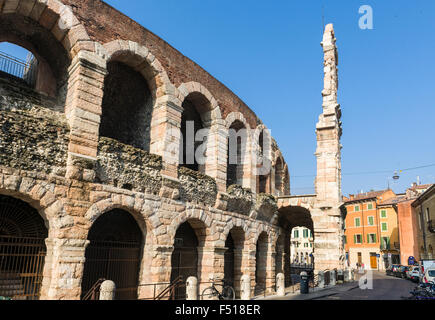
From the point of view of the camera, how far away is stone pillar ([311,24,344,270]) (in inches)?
712

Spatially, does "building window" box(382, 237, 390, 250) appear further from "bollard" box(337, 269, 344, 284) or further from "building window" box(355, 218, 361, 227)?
"bollard" box(337, 269, 344, 284)

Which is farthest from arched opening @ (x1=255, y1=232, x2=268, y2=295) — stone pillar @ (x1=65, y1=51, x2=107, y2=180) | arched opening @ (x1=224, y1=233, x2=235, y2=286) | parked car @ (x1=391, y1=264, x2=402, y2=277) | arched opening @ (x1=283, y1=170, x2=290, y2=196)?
parked car @ (x1=391, y1=264, x2=402, y2=277)

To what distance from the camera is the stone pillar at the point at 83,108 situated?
9031 millimetres

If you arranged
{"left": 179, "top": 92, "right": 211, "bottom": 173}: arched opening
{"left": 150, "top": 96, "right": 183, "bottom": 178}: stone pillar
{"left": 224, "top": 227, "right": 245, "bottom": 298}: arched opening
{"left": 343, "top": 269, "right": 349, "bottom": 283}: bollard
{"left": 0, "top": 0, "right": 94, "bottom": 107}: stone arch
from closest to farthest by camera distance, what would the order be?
{"left": 0, "top": 0, "right": 94, "bottom": 107}: stone arch < {"left": 150, "top": 96, "right": 183, "bottom": 178}: stone pillar < {"left": 179, "top": 92, "right": 211, "bottom": 173}: arched opening < {"left": 224, "top": 227, "right": 245, "bottom": 298}: arched opening < {"left": 343, "top": 269, "right": 349, "bottom": 283}: bollard

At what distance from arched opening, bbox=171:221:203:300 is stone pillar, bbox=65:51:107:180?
16.8 ft

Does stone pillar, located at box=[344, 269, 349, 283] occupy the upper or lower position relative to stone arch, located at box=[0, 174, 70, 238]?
lower

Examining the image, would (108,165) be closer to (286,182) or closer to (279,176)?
(279,176)

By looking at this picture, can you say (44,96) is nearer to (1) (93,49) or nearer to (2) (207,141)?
(1) (93,49)

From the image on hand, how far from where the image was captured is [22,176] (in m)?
8.02

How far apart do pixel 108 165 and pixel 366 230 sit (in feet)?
129

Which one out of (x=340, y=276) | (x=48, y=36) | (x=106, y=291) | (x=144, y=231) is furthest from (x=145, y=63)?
(x=340, y=276)

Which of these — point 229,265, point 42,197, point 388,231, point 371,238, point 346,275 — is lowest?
point 346,275

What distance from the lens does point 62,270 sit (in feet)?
27.2

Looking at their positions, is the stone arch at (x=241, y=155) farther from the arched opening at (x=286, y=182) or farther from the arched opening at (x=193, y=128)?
the arched opening at (x=286, y=182)
